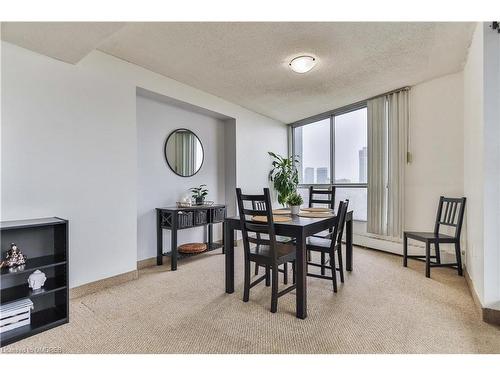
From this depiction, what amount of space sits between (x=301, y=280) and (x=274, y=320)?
37 centimetres

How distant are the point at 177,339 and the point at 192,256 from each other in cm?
201

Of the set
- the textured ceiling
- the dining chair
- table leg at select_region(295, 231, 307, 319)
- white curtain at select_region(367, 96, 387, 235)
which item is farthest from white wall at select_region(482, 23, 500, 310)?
the textured ceiling

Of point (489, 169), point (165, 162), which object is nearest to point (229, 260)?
point (165, 162)

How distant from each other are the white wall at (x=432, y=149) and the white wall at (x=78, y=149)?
348 centimetres

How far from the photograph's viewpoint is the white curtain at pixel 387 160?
3648 mm

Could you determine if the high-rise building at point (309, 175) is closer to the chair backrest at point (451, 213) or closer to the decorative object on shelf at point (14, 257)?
the chair backrest at point (451, 213)

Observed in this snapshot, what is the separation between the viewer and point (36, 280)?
1909 mm

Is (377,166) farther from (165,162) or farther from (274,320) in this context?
(165,162)

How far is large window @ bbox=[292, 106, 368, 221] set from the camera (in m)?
4.32

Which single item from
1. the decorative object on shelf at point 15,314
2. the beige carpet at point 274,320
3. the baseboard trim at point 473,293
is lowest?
the beige carpet at point 274,320

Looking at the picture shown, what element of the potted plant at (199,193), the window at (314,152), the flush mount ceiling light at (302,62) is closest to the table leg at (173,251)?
the potted plant at (199,193)

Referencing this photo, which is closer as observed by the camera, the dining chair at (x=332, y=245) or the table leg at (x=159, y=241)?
the dining chair at (x=332, y=245)

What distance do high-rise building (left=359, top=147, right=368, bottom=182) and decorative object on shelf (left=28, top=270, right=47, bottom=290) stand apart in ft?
14.1
